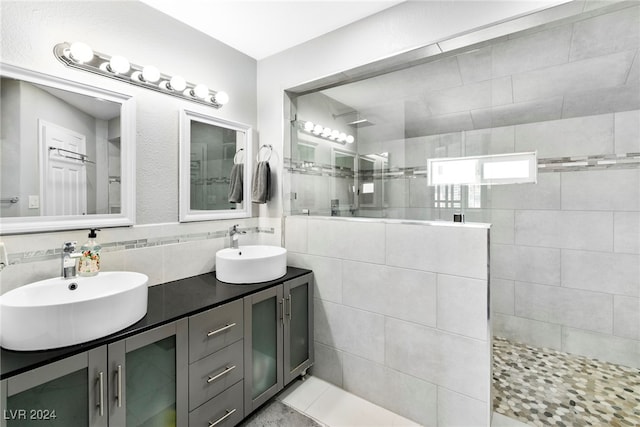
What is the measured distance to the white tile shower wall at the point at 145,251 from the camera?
51.7 inches

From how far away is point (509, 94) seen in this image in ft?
Result: 6.21

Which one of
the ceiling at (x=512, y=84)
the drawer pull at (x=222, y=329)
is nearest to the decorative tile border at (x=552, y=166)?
the ceiling at (x=512, y=84)

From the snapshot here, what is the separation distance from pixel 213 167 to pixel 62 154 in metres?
0.86

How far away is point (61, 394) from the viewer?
101cm

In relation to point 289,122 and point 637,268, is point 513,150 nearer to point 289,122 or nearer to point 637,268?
point 637,268

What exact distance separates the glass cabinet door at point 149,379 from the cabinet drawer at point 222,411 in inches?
3.9

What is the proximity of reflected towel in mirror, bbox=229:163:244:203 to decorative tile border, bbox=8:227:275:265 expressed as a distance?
0.26m

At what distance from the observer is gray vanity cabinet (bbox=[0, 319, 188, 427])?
3.11ft

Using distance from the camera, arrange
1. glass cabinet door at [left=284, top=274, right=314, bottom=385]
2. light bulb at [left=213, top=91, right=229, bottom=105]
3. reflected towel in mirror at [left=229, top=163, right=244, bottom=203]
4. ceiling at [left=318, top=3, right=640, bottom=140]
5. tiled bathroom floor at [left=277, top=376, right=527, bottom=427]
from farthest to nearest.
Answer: reflected towel in mirror at [left=229, top=163, right=244, bottom=203] → light bulb at [left=213, top=91, right=229, bottom=105] → glass cabinet door at [left=284, top=274, right=314, bottom=385] → tiled bathroom floor at [left=277, top=376, right=527, bottom=427] → ceiling at [left=318, top=3, right=640, bottom=140]

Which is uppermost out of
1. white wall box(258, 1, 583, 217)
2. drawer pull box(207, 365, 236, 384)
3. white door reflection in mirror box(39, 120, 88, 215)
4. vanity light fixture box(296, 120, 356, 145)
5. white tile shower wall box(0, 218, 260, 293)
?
white wall box(258, 1, 583, 217)

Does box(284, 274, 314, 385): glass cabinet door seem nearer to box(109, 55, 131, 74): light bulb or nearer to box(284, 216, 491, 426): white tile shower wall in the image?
box(284, 216, 491, 426): white tile shower wall

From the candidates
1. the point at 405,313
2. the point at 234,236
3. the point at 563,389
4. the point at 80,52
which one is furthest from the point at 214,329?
the point at 563,389

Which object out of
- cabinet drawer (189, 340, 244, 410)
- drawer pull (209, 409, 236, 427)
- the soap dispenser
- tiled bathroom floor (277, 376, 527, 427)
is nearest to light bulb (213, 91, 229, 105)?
the soap dispenser

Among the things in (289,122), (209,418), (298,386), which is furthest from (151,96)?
(298,386)
